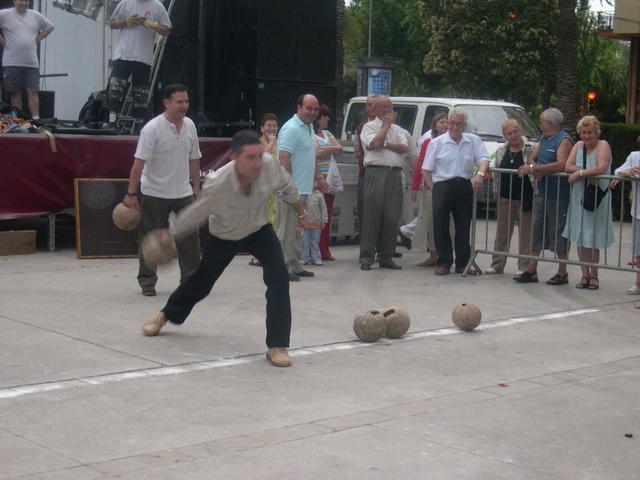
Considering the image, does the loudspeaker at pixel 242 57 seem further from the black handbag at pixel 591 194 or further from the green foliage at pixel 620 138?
the green foliage at pixel 620 138

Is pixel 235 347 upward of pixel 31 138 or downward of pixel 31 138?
downward

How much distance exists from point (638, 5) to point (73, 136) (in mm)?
24814

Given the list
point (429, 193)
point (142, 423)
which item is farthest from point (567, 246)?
point (142, 423)

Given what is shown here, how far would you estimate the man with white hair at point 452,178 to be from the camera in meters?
12.4

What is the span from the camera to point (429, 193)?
13391 millimetres

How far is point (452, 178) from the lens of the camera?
488 inches

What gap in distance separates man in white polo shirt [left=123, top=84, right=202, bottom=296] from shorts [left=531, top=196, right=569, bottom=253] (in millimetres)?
3953

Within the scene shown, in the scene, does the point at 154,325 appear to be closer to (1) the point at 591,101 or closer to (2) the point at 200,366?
(2) the point at 200,366

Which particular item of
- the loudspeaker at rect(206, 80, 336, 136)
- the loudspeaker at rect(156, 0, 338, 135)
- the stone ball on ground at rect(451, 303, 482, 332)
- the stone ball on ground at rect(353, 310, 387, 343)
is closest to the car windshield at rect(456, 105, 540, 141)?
the loudspeaker at rect(206, 80, 336, 136)

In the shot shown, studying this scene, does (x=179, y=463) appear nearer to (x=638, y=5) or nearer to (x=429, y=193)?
(x=429, y=193)

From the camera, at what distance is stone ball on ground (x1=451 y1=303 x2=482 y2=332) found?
926 cm

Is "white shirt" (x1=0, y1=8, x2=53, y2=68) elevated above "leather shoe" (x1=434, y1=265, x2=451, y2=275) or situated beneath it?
elevated above

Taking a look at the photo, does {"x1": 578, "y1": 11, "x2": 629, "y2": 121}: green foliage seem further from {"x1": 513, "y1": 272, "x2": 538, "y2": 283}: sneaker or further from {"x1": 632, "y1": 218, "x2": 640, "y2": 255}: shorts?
{"x1": 632, "y1": 218, "x2": 640, "y2": 255}: shorts

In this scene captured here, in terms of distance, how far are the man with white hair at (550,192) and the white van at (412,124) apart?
321 cm
